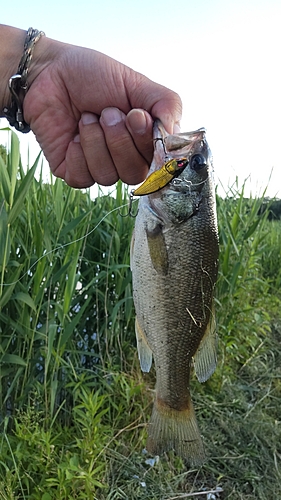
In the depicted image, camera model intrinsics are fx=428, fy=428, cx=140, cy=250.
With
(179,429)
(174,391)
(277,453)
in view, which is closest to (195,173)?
(174,391)

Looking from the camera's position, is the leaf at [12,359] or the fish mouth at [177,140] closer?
the fish mouth at [177,140]

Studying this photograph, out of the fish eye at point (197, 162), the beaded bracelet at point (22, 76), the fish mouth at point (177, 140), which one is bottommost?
the fish eye at point (197, 162)

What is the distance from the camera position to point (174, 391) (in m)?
1.67

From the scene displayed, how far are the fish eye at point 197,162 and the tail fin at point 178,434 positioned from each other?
0.92 meters

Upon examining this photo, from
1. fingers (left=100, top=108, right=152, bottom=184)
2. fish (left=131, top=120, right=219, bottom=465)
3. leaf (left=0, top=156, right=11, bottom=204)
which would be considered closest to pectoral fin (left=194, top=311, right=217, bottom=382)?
fish (left=131, top=120, right=219, bottom=465)

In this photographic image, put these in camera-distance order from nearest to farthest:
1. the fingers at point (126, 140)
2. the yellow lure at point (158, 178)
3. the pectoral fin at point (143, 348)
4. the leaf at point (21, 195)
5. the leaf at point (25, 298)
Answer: the yellow lure at point (158, 178)
the fingers at point (126, 140)
the pectoral fin at point (143, 348)
the leaf at point (21, 195)
the leaf at point (25, 298)

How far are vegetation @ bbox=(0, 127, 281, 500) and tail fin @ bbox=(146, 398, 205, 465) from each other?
0.43 meters

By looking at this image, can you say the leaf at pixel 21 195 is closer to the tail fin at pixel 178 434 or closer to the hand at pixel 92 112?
the hand at pixel 92 112

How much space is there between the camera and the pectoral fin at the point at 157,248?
1509 mm

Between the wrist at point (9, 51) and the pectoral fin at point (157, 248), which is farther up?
the wrist at point (9, 51)

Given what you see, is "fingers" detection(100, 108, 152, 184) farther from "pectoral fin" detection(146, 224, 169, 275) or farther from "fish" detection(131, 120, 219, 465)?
"pectoral fin" detection(146, 224, 169, 275)

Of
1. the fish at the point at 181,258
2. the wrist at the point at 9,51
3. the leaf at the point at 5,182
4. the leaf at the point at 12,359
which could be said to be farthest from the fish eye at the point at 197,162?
the leaf at the point at 12,359

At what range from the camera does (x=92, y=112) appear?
168cm

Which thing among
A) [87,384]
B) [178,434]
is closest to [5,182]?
[87,384]
